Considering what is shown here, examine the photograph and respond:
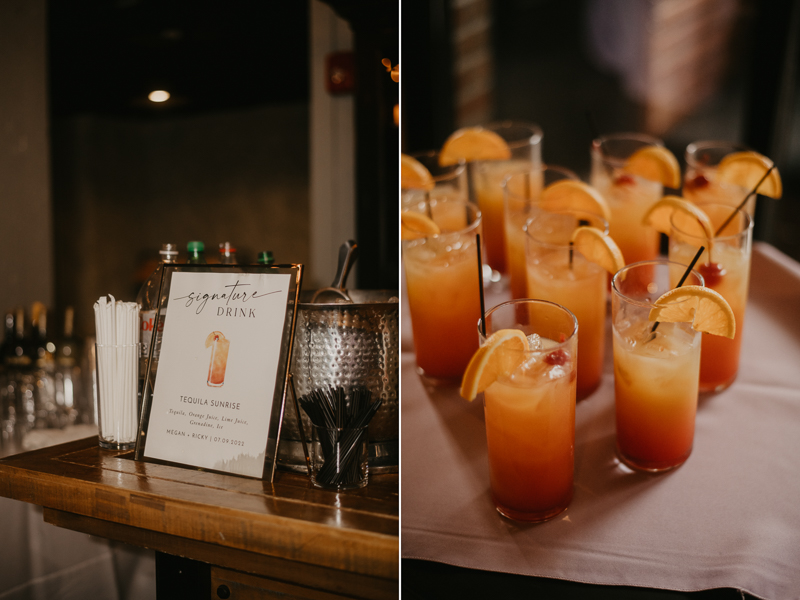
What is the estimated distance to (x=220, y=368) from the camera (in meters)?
0.93

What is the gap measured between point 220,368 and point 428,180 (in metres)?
0.65

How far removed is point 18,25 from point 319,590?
90.1 inches

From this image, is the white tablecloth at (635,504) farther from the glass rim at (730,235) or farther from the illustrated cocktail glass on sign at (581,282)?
the glass rim at (730,235)

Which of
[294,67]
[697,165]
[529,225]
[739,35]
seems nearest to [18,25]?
[294,67]

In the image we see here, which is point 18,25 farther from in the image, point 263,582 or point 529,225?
point 263,582

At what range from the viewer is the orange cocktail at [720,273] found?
3.52 ft

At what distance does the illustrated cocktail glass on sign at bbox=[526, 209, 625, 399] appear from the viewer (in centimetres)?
104

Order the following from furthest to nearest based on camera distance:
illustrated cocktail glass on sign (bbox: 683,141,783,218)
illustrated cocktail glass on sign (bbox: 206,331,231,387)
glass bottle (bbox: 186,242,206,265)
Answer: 1. illustrated cocktail glass on sign (bbox: 683,141,783,218)
2. glass bottle (bbox: 186,242,206,265)
3. illustrated cocktail glass on sign (bbox: 206,331,231,387)

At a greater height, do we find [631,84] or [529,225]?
[631,84]

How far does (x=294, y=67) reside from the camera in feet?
6.94

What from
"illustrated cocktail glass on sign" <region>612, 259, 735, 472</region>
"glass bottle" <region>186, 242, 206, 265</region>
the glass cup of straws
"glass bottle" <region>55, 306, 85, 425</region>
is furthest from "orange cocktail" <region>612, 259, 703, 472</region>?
"glass bottle" <region>55, 306, 85, 425</region>

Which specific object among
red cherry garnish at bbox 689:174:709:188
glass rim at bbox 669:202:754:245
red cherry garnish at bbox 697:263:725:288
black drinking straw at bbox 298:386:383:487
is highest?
red cherry garnish at bbox 689:174:709:188

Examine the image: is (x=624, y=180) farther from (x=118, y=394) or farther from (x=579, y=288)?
(x=118, y=394)

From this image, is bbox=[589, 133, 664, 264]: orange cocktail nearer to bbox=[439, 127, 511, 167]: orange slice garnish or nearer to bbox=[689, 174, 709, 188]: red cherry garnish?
bbox=[689, 174, 709, 188]: red cherry garnish
